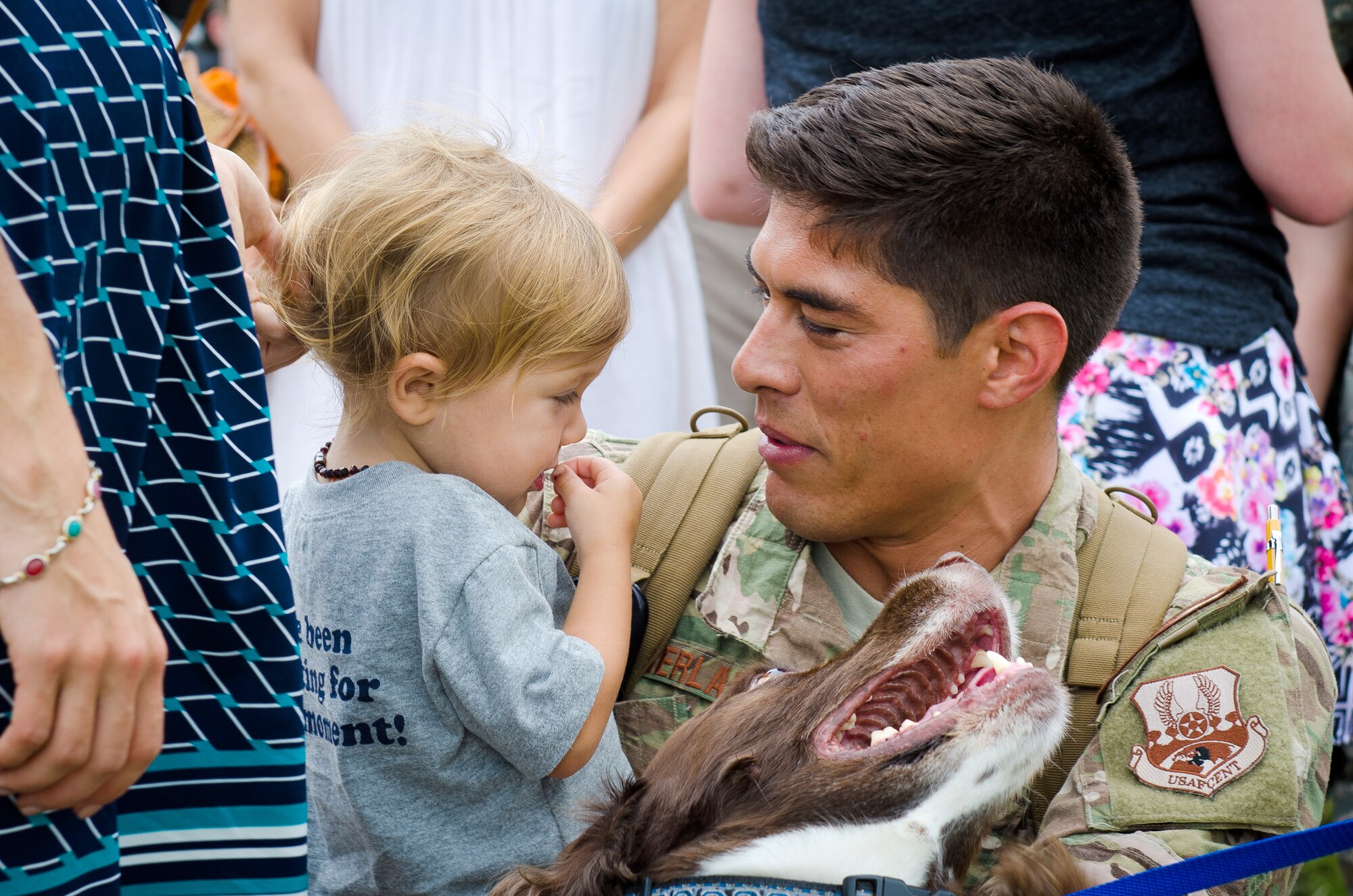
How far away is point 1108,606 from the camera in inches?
98.3

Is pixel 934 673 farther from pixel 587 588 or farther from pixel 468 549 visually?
pixel 468 549

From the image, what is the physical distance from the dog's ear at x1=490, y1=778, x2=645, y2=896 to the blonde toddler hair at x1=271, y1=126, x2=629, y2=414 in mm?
734

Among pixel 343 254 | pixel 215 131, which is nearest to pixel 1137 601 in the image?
pixel 343 254

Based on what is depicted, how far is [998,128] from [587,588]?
118 centimetres

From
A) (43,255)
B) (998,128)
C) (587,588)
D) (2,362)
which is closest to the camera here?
(2,362)

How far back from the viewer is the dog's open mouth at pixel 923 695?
6.48 feet

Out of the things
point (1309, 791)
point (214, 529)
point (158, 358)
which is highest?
point (158, 358)

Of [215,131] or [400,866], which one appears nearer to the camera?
[400,866]

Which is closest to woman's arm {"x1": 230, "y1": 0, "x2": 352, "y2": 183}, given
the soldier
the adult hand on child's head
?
the adult hand on child's head

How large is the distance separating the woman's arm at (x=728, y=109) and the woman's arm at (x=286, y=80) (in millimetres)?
967

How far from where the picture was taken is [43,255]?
55.1 inches

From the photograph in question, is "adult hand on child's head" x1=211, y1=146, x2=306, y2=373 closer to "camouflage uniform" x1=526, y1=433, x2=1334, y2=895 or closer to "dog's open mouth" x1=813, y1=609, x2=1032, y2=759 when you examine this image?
"camouflage uniform" x1=526, y1=433, x2=1334, y2=895

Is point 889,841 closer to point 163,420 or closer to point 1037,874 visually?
point 1037,874

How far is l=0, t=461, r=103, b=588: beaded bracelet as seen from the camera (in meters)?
1.25
